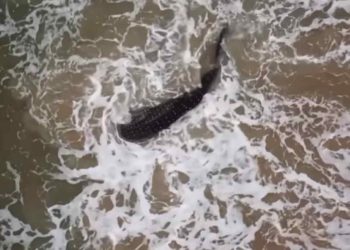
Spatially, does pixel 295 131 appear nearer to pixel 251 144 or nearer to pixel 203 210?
pixel 251 144

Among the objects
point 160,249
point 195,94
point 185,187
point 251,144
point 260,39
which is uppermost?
point 260,39

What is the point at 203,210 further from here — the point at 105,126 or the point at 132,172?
the point at 105,126

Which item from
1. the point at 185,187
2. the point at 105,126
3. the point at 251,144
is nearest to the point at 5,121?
the point at 105,126

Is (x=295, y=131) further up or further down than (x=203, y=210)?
further up
